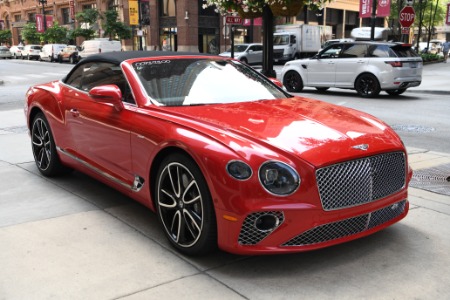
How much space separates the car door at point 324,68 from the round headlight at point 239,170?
1281 centimetres

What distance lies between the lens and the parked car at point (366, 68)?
1395 centimetres

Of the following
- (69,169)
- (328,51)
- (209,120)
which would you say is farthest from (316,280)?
(328,51)

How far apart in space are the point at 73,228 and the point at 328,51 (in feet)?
42.5

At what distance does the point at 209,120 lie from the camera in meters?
3.57

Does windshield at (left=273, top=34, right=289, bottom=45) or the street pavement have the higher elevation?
windshield at (left=273, top=34, right=289, bottom=45)

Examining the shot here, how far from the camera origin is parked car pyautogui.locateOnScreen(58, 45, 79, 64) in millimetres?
Result: 41062

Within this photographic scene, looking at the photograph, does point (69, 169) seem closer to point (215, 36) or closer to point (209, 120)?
point (209, 120)

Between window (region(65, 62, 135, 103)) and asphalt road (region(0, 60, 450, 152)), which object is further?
asphalt road (region(0, 60, 450, 152))

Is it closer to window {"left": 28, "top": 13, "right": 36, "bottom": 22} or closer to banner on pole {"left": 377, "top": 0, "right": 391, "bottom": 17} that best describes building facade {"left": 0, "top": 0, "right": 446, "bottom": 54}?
banner on pole {"left": 377, "top": 0, "right": 391, "bottom": 17}

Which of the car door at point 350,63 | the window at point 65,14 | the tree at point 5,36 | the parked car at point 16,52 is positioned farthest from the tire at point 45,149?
the tree at point 5,36

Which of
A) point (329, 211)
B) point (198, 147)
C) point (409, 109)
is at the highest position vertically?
point (198, 147)

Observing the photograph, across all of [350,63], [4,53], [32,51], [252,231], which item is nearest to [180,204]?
[252,231]

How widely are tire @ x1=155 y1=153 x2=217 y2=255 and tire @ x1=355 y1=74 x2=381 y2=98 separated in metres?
11.8

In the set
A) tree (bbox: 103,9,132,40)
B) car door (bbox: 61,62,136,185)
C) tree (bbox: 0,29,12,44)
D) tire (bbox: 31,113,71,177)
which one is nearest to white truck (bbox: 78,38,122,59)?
tree (bbox: 103,9,132,40)
